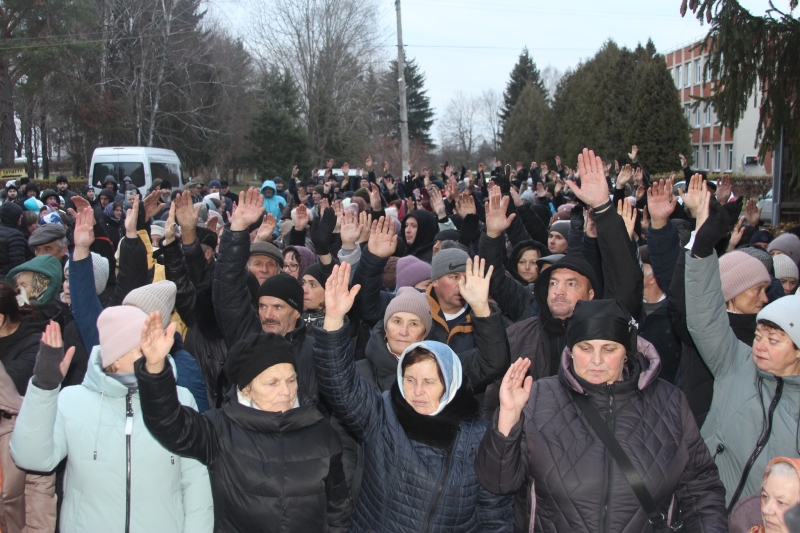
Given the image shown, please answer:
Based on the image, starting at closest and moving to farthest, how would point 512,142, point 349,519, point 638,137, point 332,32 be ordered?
point 349,519, point 638,137, point 332,32, point 512,142

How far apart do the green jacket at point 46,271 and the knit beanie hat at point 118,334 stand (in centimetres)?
205

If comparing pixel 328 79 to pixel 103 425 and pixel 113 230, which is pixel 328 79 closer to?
pixel 113 230

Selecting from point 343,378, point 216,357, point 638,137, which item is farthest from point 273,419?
point 638,137

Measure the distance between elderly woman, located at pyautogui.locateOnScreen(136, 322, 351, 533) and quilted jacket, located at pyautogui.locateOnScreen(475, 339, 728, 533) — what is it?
2.23 ft

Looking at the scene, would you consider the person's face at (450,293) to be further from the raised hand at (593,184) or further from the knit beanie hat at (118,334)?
the knit beanie hat at (118,334)

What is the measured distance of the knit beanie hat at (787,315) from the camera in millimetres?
3121

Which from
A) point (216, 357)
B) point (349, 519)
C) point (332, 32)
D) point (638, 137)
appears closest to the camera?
point (349, 519)

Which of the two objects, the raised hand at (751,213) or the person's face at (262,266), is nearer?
the person's face at (262,266)

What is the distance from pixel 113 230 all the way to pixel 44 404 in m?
7.69

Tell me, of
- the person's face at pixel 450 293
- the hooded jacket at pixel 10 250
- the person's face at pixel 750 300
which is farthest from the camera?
the hooded jacket at pixel 10 250

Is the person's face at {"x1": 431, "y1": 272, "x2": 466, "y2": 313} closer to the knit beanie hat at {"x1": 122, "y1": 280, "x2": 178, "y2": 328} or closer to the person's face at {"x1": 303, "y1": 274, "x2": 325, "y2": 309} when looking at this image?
the person's face at {"x1": 303, "y1": 274, "x2": 325, "y2": 309}

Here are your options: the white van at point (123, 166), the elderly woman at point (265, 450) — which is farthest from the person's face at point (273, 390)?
the white van at point (123, 166)

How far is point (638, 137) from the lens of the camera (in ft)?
111

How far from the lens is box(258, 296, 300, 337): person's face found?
4121mm
